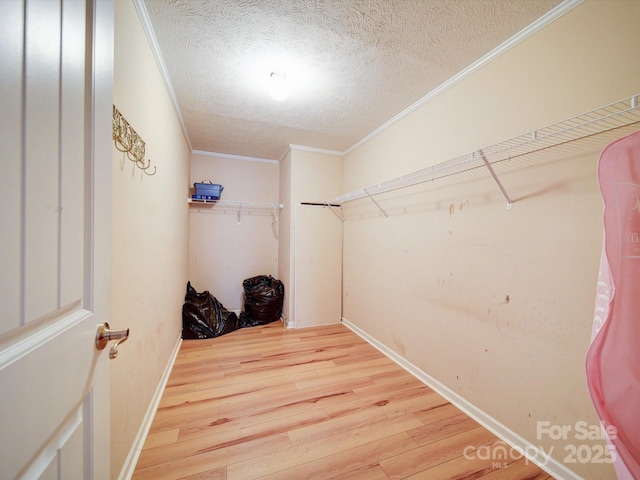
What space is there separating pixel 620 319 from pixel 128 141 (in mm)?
1938

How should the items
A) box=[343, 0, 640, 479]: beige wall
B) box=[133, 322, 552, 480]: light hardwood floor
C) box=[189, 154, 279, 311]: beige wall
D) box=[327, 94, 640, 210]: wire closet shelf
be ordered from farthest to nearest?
1. box=[189, 154, 279, 311]: beige wall
2. box=[133, 322, 552, 480]: light hardwood floor
3. box=[343, 0, 640, 479]: beige wall
4. box=[327, 94, 640, 210]: wire closet shelf

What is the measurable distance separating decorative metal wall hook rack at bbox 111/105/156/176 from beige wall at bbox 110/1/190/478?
42 millimetres

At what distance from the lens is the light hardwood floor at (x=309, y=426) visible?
124 centimetres

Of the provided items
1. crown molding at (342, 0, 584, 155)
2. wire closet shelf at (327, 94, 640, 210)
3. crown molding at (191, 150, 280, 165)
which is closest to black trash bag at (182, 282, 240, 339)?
crown molding at (191, 150, 280, 165)

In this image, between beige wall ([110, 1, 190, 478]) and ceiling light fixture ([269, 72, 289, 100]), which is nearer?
beige wall ([110, 1, 190, 478])

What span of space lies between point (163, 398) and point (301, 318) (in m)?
1.63

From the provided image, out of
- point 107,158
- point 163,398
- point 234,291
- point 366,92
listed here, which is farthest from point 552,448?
point 234,291

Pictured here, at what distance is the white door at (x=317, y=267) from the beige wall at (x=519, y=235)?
3.90ft

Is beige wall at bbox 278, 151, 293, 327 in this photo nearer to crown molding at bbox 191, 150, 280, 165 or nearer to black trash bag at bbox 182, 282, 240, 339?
crown molding at bbox 191, 150, 280, 165

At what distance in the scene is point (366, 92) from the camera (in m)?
1.95

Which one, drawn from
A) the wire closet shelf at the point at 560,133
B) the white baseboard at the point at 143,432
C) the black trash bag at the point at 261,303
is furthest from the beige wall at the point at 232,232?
the wire closet shelf at the point at 560,133

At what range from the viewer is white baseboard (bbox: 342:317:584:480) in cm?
120

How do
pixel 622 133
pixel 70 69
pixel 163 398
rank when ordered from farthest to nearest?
pixel 163 398 < pixel 622 133 < pixel 70 69

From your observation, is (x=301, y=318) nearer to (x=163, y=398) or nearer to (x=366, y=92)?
(x=163, y=398)
